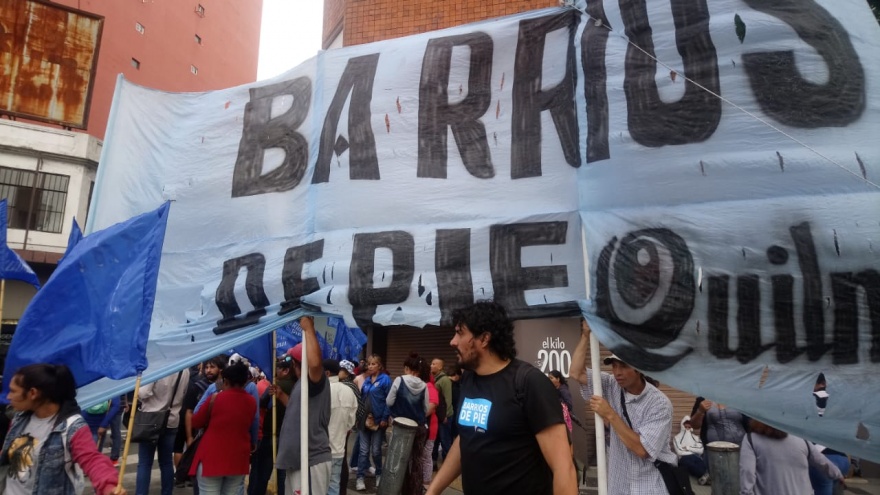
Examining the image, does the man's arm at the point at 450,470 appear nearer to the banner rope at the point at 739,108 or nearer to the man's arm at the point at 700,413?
the banner rope at the point at 739,108

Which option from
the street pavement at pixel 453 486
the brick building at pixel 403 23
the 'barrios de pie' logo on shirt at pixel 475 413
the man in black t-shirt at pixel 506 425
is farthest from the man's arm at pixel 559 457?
the brick building at pixel 403 23

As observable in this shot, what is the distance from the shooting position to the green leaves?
3570 mm

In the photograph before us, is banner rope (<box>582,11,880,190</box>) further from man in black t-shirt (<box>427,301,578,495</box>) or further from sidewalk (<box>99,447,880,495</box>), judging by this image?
sidewalk (<box>99,447,880,495</box>)

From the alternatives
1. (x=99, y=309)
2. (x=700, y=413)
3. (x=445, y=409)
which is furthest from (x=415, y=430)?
(x=99, y=309)

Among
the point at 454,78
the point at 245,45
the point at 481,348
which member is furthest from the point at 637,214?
the point at 245,45

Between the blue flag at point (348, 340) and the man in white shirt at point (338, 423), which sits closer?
the man in white shirt at point (338, 423)

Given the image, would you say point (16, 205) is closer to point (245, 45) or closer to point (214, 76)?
point (214, 76)

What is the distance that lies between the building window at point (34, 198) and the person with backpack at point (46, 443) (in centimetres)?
1978

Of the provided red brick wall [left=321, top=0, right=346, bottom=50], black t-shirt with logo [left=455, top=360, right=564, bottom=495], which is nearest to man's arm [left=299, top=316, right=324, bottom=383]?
black t-shirt with logo [left=455, top=360, right=564, bottom=495]

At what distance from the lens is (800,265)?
315 cm

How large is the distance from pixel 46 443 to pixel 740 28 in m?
4.59

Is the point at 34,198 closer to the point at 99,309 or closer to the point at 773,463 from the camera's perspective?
the point at 99,309

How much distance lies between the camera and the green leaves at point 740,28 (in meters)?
3.57

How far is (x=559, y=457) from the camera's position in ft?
8.75
